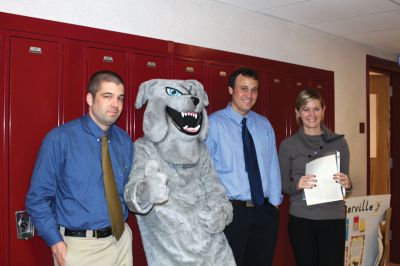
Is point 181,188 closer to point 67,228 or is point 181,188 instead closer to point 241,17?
point 67,228

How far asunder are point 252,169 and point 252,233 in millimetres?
429

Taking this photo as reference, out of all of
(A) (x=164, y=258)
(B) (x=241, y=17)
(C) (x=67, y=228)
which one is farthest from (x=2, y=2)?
(B) (x=241, y=17)

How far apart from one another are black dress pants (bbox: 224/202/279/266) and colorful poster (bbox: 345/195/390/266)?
1.39 metres

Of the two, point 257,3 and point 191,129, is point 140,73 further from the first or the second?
point 257,3

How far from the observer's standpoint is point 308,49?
424 cm

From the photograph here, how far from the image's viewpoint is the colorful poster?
13.2 ft

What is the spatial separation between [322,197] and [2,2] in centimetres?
226

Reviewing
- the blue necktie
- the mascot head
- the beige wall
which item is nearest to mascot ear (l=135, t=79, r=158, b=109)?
the mascot head

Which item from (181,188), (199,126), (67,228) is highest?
(199,126)

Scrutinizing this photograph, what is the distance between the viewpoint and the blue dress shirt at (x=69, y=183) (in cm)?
204

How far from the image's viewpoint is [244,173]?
2781 mm

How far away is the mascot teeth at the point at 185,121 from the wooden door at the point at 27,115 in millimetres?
673

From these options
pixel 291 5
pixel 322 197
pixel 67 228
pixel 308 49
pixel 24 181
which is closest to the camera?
pixel 67 228

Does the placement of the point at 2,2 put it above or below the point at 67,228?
above
